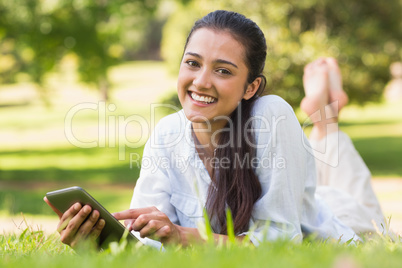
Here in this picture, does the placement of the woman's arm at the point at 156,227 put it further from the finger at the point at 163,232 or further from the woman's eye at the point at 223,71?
the woman's eye at the point at 223,71

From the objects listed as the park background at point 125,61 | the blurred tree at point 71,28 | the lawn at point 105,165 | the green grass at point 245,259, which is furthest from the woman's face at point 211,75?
the blurred tree at point 71,28

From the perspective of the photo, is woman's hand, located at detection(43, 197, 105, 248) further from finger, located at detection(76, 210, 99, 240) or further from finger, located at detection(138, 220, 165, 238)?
finger, located at detection(138, 220, 165, 238)

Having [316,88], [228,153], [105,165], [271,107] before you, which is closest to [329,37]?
[105,165]

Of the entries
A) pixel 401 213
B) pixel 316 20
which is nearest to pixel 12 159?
pixel 316 20

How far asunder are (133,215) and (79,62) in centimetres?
1212

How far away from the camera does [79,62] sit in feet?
46.4

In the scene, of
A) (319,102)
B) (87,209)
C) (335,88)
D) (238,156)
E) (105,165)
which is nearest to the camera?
(87,209)

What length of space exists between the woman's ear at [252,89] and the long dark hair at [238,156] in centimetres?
2

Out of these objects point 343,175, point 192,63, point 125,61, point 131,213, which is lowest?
point 343,175

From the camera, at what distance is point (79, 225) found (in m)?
2.42

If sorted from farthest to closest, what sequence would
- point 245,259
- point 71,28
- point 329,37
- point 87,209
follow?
point 329,37 → point 71,28 → point 87,209 → point 245,259

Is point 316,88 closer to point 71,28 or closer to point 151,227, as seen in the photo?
point 151,227

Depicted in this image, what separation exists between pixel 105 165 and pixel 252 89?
53.3 ft

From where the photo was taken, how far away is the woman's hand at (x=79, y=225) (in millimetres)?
2381
